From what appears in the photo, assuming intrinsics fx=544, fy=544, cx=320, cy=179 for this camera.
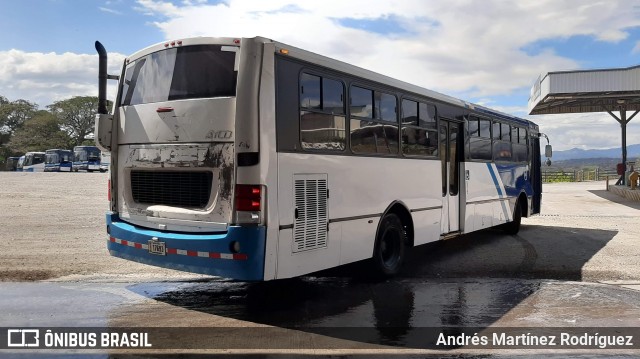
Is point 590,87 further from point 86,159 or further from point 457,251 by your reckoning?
point 86,159

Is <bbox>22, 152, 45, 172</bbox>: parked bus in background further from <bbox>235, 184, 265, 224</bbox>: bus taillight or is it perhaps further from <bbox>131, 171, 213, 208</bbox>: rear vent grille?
<bbox>235, 184, 265, 224</bbox>: bus taillight

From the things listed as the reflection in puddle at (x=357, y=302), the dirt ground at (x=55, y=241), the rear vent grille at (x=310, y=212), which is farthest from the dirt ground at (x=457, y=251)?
the rear vent grille at (x=310, y=212)

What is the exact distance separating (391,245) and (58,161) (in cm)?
5783

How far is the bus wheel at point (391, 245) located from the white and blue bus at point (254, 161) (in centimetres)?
2

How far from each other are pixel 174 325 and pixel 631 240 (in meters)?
10.5

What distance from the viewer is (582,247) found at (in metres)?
11.0

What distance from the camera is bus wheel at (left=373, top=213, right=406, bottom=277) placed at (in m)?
7.76

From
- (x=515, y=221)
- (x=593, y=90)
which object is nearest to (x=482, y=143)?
(x=515, y=221)

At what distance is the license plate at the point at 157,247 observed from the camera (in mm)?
6129

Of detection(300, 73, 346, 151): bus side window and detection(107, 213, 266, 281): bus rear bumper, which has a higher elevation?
detection(300, 73, 346, 151): bus side window

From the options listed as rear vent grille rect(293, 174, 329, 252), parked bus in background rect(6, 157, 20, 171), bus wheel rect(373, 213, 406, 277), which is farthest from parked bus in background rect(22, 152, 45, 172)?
rear vent grille rect(293, 174, 329, 252)

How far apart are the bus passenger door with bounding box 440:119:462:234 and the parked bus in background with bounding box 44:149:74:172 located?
5580cm

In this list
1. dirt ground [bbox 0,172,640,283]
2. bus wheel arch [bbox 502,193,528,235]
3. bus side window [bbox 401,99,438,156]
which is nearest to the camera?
bus side window [bbox 401,99,438,156]

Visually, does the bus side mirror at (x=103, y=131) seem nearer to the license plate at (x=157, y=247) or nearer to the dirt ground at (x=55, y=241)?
the license plate at (x=157, y=247)
